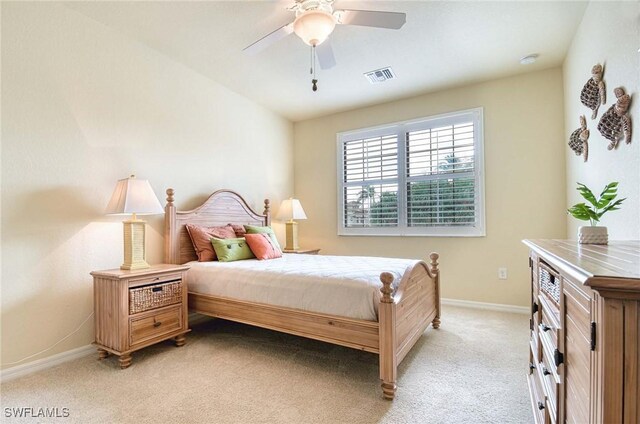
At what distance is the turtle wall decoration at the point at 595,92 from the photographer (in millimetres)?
2078

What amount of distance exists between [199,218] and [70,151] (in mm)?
1251

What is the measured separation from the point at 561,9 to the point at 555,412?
2.87m

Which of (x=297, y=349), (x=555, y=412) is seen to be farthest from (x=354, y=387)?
(x=555, y=412)

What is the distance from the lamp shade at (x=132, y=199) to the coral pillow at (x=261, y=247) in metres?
1.03

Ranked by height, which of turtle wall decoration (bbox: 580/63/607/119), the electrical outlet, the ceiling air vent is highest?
the ceiling air vent

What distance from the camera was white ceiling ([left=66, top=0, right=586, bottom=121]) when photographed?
240 cm

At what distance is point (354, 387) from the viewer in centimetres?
195

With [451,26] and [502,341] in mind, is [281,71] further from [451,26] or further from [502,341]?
[502,341]

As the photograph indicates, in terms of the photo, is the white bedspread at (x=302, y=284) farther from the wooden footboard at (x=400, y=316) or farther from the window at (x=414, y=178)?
the window at (x=414, y=178)

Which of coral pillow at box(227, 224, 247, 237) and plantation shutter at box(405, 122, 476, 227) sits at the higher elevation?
plantation shutter at box(405, 122, 476, 227)

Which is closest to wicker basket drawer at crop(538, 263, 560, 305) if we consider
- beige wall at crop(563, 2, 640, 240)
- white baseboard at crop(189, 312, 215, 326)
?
beige wall at crop(563, 2, 640, 240)

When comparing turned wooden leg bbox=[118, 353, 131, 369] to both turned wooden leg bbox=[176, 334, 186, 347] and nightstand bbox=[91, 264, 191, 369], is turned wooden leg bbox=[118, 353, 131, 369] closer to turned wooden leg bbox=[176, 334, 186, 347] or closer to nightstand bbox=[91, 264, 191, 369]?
nightstand bbox=[91, 264, 191, 369]

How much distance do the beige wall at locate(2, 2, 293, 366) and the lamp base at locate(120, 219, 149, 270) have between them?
0.31m

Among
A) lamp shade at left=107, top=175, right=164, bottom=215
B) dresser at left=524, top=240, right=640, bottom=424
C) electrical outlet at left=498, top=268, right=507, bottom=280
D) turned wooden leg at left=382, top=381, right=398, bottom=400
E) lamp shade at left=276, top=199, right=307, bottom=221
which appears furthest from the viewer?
lamp shade at left=276, top=199, right=307, bottom=221
